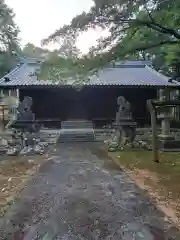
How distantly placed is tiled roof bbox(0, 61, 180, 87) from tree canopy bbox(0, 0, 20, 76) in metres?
7.09

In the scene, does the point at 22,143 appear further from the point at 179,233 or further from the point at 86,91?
the point at 179,233

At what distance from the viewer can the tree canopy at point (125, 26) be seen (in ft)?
26.4

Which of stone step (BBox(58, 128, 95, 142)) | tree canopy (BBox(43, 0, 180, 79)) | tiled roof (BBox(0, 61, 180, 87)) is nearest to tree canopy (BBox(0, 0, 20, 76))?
tiled roof (BBox(0, 61, 180, 87))

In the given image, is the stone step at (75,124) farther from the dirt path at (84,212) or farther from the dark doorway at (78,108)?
the dirt path at (84,212)

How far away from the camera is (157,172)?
8.80m

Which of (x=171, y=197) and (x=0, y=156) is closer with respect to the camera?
(x=171, y=197)

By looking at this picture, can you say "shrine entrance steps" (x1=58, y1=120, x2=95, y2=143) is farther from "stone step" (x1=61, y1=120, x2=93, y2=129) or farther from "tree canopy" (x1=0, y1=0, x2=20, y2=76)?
"tree canopy" (x1=0, y1=0, x2=20, y2=76)

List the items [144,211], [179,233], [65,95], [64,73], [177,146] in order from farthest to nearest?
[65,95]
[177,146]
[64,73]
[144,211]
[179,233]

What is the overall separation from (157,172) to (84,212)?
4146 mm

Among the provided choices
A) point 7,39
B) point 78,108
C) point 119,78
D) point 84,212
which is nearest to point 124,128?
point 78,108

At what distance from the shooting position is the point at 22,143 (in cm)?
1427

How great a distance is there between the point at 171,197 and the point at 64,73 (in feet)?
13.2

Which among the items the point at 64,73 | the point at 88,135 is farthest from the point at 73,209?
the point at 88,135

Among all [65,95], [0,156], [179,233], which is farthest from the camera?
[65,95]
